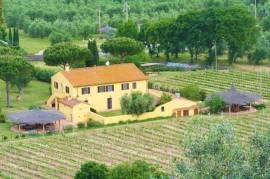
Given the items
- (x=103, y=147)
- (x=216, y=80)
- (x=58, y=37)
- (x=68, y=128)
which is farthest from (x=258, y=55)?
(x=103, y=147)

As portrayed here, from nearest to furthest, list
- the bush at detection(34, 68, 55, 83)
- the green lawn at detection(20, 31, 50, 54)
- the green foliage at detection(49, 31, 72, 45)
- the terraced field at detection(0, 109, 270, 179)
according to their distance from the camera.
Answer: the terraced field at detection(0, 109, 270, 179)
the bush at detection(34, 68, 55, 83)
the green lawn at detection(20, 31, 50, 54)
the green foliage at detection(49, 31, 72, 45)

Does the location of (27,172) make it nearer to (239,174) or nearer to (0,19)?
(239,174)

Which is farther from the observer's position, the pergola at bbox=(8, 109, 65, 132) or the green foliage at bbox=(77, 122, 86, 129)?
the green foliage at bbox=(77, 122, 86, 129)

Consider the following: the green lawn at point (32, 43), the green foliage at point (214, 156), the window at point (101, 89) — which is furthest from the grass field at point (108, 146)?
the green lawn at point (32, 43)

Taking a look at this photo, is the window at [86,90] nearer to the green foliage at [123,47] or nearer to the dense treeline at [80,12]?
the green foliage at [123,47]

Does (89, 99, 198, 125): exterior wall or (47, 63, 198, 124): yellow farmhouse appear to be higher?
(47, 63, 198, 124): yellow farmhouse

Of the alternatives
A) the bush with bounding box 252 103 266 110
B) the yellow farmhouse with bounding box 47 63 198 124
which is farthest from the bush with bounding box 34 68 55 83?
the bush with bounding box 252 103 266 110

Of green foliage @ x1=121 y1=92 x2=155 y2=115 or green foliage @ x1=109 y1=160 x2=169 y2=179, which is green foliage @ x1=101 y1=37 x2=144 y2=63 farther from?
green foliage @ x1=109 y1=160 x2=169 y2=179
